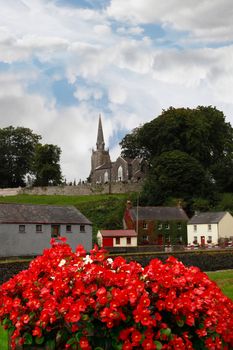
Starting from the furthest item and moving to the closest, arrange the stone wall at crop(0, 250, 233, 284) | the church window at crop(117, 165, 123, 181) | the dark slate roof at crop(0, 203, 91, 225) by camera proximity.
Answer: the church window at crop(117, 165, 123, 181) → the dark slate roof at crop(0, 203, 91, 225) → the stone wall at crop(0, 250, 233, 284)

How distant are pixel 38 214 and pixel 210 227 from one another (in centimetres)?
3259

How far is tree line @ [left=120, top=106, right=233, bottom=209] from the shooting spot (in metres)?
87.0

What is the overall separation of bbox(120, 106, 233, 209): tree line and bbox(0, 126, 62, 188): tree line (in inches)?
816

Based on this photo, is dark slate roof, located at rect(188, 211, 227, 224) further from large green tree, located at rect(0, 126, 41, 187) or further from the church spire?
the church spire

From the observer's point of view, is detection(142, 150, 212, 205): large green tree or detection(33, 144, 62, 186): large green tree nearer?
detection(142, 150, 212, 205): large green tree

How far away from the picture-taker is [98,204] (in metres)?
89.8

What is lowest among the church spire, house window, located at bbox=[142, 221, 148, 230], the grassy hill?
house window, located at bbox=[142, 221, 148, 230]

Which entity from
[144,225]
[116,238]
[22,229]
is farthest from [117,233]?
[22,229]

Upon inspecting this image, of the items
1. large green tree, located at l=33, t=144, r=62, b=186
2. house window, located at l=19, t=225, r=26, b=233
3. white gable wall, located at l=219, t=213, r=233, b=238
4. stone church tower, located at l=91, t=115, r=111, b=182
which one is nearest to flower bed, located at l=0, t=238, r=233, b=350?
house window, located at l=19, t=225, r=26, b=233

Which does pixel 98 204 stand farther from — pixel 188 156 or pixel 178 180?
pixel 188 156

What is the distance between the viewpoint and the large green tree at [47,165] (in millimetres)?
114194

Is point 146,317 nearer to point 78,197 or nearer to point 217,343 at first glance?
point 217,343

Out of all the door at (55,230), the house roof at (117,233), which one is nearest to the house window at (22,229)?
the door at (55,230)

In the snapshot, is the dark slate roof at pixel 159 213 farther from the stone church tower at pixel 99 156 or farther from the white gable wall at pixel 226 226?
the stone church tower at pixel 99 156
